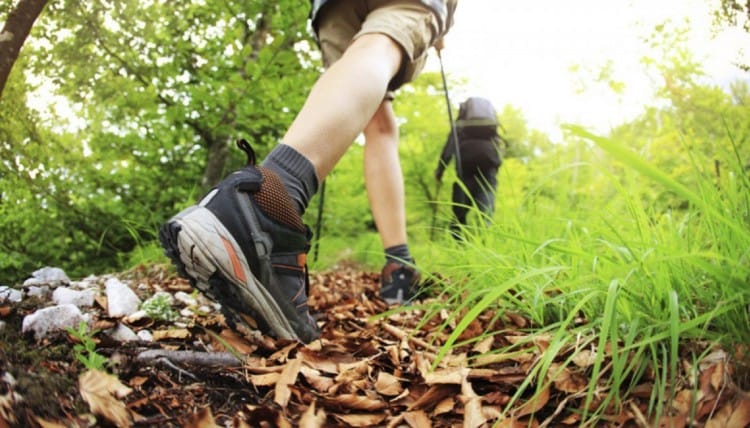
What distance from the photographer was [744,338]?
2.50 ft

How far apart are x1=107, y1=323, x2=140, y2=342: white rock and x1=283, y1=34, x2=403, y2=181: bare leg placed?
0.57 meters

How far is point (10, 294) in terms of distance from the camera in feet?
3.70

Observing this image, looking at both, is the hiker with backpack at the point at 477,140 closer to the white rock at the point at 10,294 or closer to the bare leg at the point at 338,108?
the bare leg at the point at 338,108

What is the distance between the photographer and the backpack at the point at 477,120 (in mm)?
4062

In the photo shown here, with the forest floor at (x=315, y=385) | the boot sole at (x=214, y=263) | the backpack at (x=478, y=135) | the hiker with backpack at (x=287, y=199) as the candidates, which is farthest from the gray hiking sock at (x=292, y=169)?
the backpack at (x=478, y=135)

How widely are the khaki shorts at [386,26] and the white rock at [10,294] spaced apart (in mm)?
1112

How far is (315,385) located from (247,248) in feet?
1.10

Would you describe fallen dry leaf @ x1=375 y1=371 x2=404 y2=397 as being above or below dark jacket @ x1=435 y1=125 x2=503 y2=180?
below

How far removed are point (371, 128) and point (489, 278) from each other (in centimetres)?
91

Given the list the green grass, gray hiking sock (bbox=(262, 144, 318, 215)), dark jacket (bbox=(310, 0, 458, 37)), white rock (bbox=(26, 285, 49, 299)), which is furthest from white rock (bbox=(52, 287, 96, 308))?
dark jacket (bbox=(310, 0, 458, 37))

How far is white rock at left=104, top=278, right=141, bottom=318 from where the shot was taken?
1.28 metres

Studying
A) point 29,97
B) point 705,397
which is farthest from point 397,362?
point 29,97

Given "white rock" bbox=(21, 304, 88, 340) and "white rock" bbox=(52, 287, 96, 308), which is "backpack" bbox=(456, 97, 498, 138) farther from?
"white rock" bbox=(21, 304, 88, 340)

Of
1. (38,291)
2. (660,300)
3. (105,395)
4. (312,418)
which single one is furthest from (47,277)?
(660,300)
